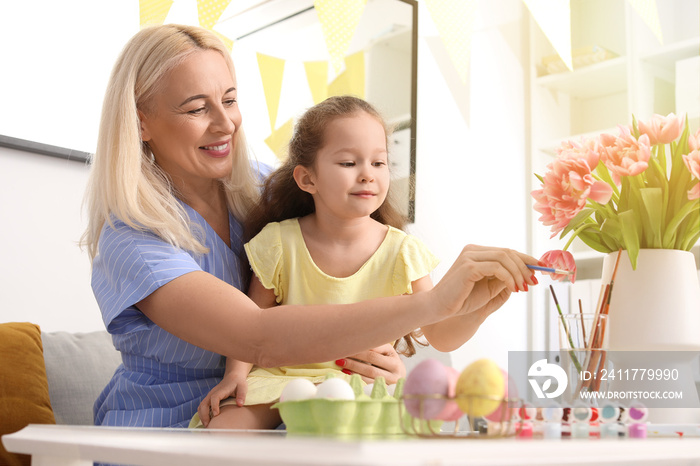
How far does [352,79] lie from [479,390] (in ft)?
7.48

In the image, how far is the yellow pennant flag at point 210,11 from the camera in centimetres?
226

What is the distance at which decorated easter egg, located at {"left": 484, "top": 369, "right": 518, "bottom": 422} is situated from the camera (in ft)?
2.29

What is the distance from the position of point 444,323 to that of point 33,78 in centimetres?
135

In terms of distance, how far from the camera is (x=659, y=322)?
→ 1.18m

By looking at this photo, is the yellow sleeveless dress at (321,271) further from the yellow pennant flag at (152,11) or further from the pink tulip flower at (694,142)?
the yellow pennant flag at (152,11)

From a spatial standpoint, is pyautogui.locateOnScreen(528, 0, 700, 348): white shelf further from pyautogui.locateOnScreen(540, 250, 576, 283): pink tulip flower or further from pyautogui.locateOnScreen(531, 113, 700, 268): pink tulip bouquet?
pyautogui.locateOnScreen(540, 250, 576, 283): pink tulip flower

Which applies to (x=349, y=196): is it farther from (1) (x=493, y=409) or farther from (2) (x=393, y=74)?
(2) (x=393, y=74)

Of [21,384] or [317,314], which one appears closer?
[317,314]

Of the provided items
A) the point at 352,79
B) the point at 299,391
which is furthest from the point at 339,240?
the point at 352,79

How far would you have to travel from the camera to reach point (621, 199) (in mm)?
1262

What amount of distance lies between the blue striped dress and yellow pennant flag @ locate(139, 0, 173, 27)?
98 cm

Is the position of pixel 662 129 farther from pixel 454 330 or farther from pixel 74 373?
pixel 74 373

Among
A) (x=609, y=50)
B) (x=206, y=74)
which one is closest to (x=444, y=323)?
(x=206, y=74)

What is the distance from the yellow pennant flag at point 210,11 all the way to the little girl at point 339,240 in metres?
0.91
